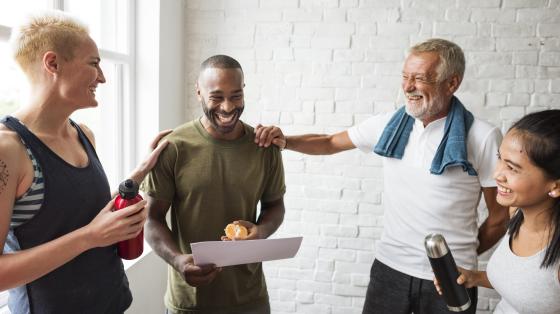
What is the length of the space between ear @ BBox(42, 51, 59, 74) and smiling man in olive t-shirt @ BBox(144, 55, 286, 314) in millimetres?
553

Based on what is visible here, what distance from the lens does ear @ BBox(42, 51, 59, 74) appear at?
112cm

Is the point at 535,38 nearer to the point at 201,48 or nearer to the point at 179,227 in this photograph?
the point at 201,48

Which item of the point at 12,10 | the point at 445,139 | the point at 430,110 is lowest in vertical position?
the point at 445,139

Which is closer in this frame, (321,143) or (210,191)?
(210,191)

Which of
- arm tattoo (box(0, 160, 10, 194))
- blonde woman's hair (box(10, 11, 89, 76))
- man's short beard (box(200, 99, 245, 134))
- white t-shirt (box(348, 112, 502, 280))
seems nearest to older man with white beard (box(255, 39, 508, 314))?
white t-shirt (box(348, 112, 502, 280))

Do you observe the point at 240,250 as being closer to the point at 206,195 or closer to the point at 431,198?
the point at 206,195

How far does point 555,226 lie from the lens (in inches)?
52.4

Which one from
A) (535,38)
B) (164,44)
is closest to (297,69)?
(164,44)

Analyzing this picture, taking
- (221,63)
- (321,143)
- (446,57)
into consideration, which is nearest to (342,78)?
(321,143)

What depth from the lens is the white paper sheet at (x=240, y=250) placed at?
1.33 metres

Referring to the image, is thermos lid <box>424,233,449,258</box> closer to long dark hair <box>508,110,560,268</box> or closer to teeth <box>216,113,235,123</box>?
long dark hair <box>508,110,560,268</box>

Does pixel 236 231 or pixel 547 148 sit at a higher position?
pixel 547 148

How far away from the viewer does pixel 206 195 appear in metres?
1.64

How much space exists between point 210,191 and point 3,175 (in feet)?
2.43
